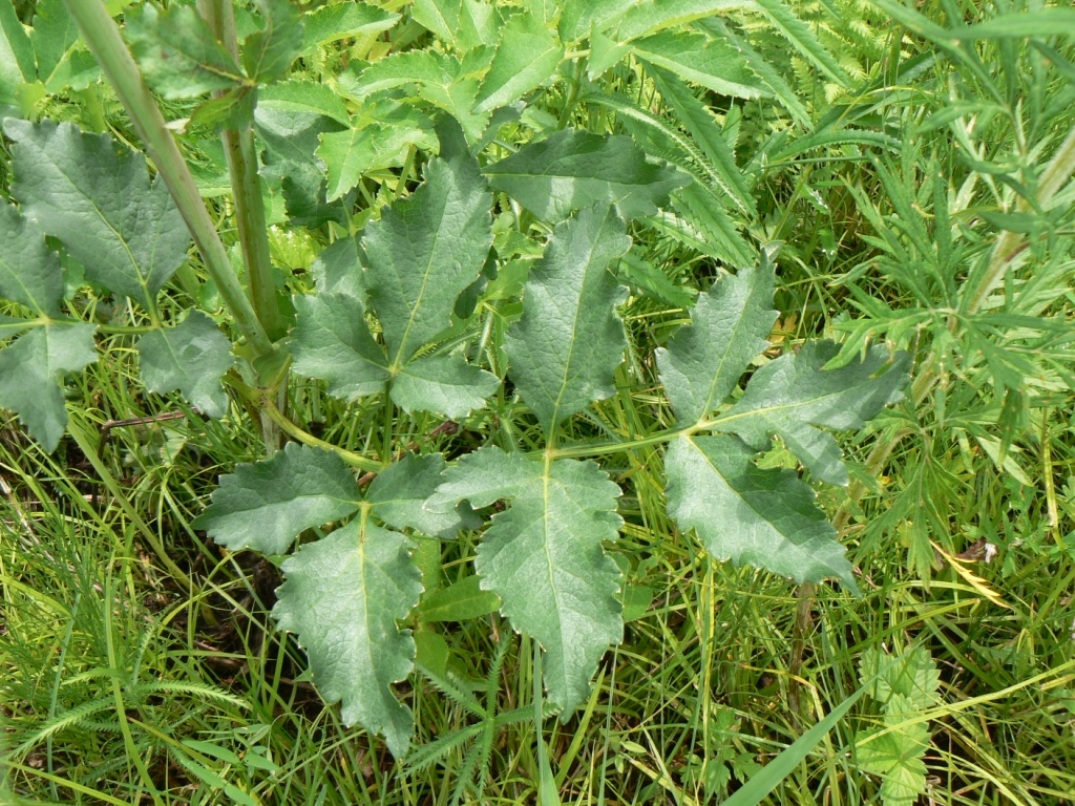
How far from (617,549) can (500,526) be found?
0.76m

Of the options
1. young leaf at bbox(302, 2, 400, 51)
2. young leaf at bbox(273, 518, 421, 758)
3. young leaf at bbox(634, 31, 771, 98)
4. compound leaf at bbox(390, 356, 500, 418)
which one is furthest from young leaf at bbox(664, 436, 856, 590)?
young leaf at bbox(302, 2, 400, 51)

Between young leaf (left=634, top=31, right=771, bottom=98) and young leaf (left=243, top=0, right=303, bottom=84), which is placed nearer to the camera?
young leaf (left=243, top=0, right=303, bottom=84)

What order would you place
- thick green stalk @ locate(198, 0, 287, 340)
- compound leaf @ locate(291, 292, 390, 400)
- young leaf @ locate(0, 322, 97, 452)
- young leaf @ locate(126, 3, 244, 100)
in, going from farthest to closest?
compound leaf @ locate(291, 292, 390, 400) → young leaf @ locate(0, 322, 97, 452) → thick green stalk @ locate(198, 0, 287, 340) → young leaf @ locate(126, 3, 244, 100)

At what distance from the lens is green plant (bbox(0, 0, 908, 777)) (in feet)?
4.32

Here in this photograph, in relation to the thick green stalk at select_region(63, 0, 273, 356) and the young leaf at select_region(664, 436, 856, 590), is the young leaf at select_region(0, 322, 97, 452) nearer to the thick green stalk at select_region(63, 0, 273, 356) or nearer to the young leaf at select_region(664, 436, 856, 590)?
the thick green stalk at select_region(63, 0, 273, 356)

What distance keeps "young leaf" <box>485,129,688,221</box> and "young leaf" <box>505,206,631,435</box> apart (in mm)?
145

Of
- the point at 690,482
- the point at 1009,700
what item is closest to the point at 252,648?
the point at 690,482

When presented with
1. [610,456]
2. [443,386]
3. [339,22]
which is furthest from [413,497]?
[610,456]

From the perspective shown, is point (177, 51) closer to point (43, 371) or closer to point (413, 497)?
point (43, 371)

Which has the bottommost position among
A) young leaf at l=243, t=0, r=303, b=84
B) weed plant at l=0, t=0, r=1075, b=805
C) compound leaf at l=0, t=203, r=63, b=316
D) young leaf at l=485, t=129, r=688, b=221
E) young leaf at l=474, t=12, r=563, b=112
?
weed plant at l=0, t=0, r=1075, b=805

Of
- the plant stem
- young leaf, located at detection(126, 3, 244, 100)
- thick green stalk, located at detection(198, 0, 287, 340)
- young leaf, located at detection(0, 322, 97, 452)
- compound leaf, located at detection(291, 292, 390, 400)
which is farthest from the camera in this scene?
the plant stem

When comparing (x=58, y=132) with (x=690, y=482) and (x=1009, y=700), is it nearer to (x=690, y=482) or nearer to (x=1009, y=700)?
(x=690, y=482)

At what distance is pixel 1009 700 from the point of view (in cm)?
197

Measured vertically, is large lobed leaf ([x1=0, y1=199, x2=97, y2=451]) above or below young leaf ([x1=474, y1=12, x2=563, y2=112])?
below
